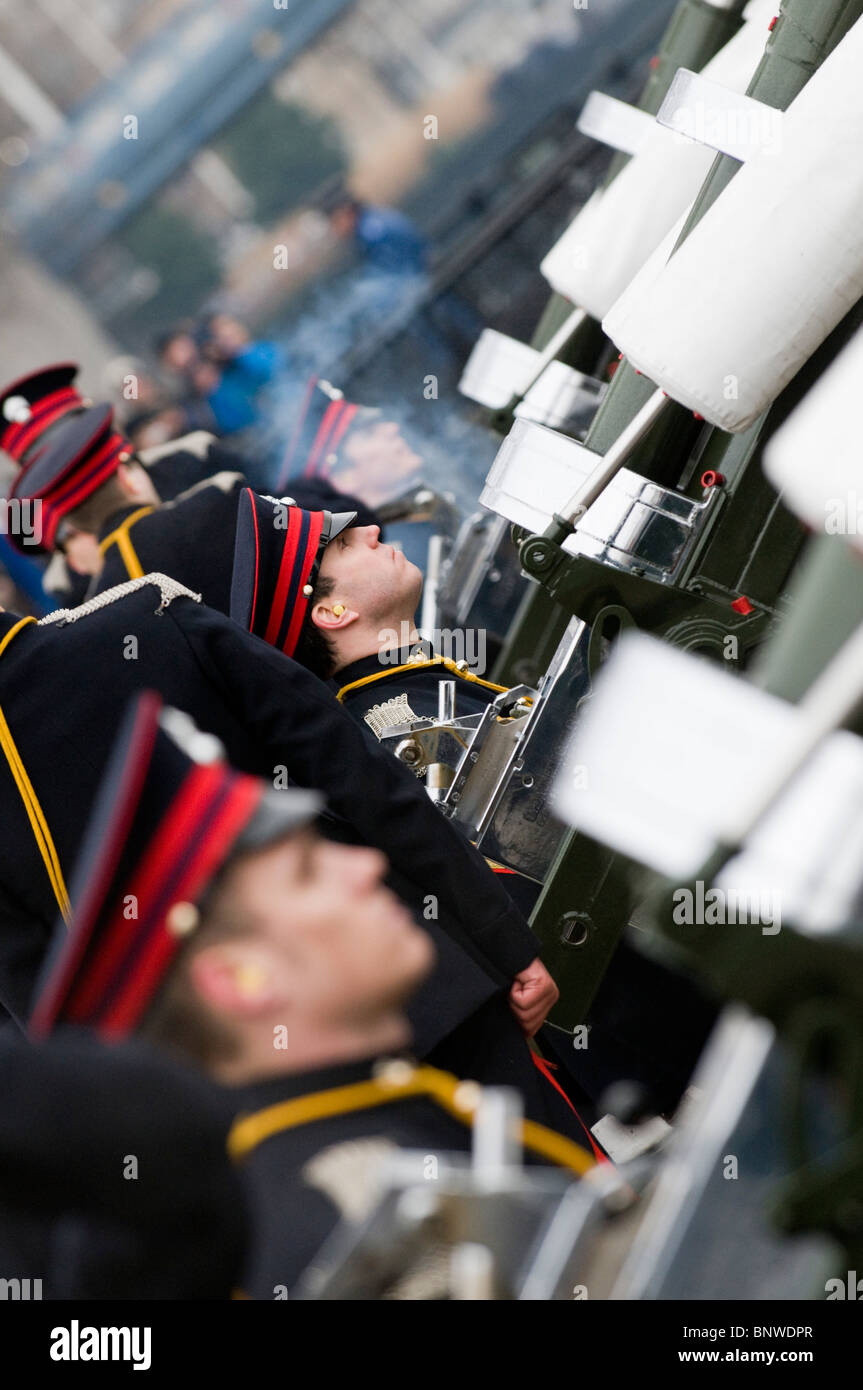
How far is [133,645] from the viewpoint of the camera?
6.50 feet

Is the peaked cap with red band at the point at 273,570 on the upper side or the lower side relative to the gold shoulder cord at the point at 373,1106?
upper

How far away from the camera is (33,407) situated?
154 inches

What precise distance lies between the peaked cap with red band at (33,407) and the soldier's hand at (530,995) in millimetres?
2417

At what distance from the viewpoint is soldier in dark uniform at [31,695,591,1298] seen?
1152mm

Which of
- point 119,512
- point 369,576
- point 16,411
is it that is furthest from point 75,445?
point 369,576

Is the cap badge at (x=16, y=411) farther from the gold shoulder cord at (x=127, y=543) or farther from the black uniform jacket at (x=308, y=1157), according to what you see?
the black uniform jacket at (x=308, y=1157)

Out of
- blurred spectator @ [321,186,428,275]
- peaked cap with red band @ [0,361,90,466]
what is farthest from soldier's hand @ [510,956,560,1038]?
blurred spectator @ [321,186,428,275]

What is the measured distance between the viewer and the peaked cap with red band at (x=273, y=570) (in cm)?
242

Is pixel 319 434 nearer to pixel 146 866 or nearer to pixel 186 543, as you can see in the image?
pixel 186 543

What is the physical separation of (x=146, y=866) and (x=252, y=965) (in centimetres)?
12

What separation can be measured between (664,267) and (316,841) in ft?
3.75

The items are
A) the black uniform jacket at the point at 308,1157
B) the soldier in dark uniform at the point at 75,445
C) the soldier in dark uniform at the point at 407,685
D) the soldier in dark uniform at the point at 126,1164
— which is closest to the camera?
the soldier in dark uniform at the point at 126,1164

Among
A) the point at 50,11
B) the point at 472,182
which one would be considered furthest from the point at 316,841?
the point at 50,11

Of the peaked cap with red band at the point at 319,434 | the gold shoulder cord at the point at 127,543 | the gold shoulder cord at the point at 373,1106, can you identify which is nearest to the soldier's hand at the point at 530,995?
the gold shoulder cord at the point at 373,1106
